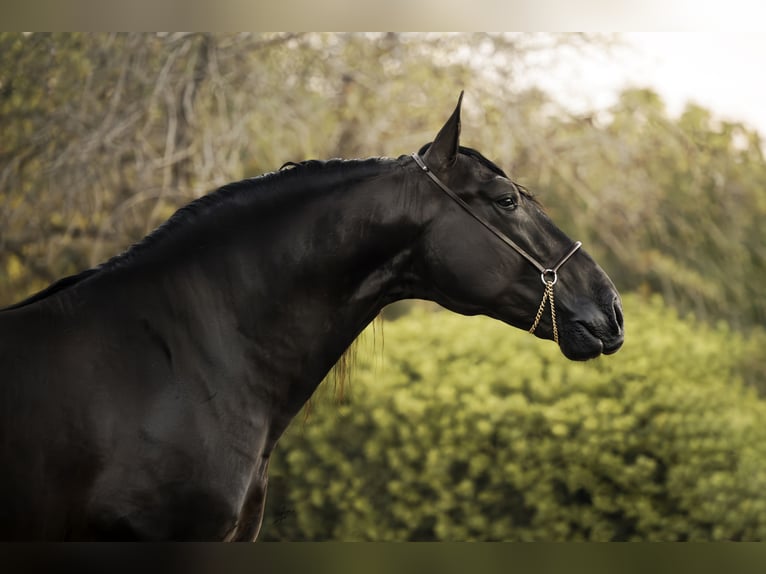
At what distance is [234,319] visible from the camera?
2.61 meters

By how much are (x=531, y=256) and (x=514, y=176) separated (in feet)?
12.6

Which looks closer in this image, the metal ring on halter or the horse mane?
the horse mane

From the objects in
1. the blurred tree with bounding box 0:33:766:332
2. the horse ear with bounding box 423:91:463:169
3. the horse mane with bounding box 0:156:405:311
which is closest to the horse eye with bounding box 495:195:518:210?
the horse ear with bounding box 423:91:463:169

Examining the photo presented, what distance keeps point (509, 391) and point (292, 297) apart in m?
3.08

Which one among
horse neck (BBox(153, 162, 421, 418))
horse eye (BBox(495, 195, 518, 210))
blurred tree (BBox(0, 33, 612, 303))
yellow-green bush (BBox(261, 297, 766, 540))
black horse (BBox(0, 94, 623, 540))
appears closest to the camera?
black horse (BBox(0, 94, 623, 540))

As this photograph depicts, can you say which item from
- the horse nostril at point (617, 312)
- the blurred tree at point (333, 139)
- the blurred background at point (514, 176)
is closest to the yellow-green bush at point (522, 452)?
the blurred background at point (514, 176)

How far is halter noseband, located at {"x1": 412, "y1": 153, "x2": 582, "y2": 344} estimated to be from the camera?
8.87 feet

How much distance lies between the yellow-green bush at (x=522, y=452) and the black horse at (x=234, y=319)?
265 centimetres

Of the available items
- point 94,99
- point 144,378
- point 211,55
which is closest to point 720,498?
point 144,378

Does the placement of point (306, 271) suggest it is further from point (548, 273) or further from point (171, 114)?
point (171, 114)

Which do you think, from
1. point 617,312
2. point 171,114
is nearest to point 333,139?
point 171,114

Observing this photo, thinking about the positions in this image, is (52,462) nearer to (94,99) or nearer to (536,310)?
(536,310)

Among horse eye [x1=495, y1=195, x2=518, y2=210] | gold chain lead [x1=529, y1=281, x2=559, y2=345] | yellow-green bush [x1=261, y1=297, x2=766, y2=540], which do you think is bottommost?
yellow-green bush [x1=261, y1=297, x2=766, y2=540]

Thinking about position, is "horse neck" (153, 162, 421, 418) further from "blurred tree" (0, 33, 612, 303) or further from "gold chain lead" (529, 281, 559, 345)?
"blurred tree" (0, 33, 612, 303)
